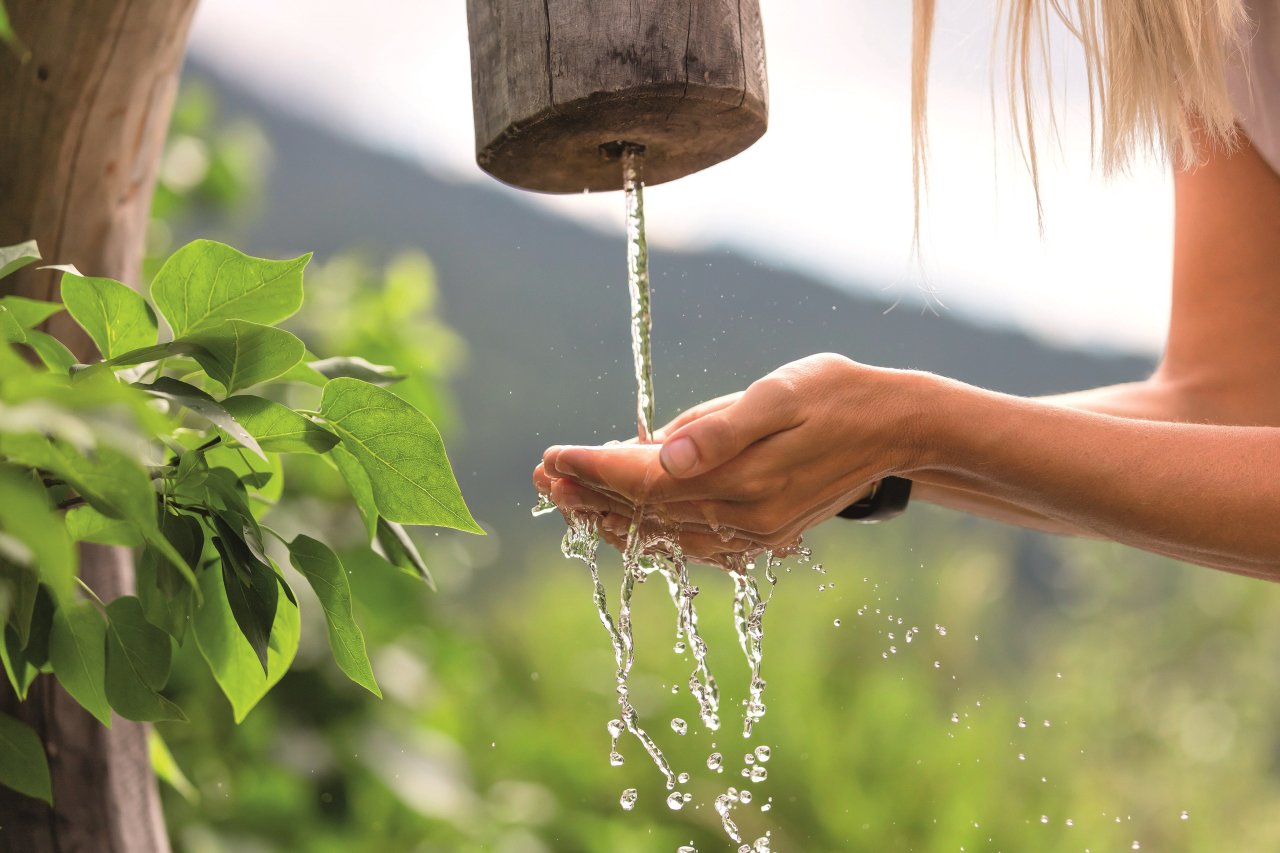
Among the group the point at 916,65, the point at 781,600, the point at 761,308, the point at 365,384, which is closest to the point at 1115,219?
the point at 761,308

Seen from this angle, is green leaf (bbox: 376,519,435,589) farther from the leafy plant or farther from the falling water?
the falling water

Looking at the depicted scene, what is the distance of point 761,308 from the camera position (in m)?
2.42

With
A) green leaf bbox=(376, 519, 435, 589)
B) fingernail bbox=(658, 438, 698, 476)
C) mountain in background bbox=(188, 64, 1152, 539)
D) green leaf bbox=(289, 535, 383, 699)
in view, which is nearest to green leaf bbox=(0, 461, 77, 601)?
green leaf bbox=(289, 535, 383, 699)

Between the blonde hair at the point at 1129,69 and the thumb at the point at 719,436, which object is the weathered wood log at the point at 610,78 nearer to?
the thumb at the point at 719,436

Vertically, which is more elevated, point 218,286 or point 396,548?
point 218,286

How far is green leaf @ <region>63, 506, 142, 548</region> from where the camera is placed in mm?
517

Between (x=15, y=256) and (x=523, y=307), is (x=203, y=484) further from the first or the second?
(x=523, y=307)

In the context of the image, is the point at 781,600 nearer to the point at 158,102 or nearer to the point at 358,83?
the point at 358,83

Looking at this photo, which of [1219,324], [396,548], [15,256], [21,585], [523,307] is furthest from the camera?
[523,307]

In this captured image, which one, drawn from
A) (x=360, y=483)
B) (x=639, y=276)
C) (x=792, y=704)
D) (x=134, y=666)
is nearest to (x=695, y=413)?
(x=639, y=276)

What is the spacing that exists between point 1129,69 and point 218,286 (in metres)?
0.76

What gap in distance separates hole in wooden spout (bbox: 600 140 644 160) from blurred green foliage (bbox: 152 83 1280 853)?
1.59ft

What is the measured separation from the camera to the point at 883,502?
99cm

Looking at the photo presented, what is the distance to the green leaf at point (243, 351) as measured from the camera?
0.49 m
